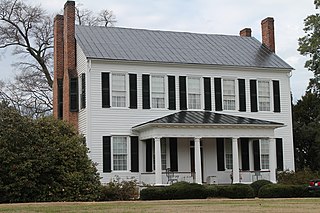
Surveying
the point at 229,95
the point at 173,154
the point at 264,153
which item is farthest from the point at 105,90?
the point at 264,153

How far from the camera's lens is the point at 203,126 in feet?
112

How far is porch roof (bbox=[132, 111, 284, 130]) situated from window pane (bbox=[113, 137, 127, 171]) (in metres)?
1.06

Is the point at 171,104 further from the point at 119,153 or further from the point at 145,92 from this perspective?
the point at 119,153

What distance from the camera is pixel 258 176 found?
36.0m

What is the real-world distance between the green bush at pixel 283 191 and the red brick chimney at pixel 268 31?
13966 mm

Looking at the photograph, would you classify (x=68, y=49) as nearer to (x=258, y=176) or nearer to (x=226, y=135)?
(x=226, y=135)

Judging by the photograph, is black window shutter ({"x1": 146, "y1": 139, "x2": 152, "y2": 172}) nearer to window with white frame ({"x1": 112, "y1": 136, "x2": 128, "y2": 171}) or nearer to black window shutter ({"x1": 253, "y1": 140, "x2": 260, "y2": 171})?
window with white frame ({"x1": 112, "y1": 136, "x2": 128, "y2": 171})

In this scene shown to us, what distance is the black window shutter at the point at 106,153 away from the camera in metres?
34.1

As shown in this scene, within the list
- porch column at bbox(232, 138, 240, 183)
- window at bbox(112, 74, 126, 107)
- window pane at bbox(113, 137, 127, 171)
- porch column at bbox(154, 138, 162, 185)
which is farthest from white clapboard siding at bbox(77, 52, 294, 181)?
porch column at bbox(232, 138, 240, 183)

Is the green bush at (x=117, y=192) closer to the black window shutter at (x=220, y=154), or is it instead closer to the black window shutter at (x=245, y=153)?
the black window shutter at (x=220, y=154)

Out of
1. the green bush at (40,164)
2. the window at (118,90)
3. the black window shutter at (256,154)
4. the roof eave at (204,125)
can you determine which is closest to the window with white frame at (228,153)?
the black window shutter at (256,154)

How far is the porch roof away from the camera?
33.7 meters

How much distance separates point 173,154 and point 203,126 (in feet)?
9.81

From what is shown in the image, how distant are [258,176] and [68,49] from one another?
13611 millimetres
